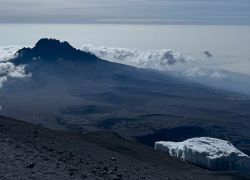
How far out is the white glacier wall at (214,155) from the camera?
78125 millimetres

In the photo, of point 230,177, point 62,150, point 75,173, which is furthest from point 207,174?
point 75,173

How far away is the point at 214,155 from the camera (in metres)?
79.3

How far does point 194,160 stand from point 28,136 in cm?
3910

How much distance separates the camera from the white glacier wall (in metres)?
78.1

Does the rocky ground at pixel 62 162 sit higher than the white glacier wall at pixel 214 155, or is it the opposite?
the rocky ground at pixel 62 162

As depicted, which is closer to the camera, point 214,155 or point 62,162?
point 62,162

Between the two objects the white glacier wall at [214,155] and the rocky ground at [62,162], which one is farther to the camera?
the white glacier wall at [214,155]

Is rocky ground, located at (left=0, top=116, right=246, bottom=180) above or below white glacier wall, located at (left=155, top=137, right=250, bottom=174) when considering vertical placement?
above

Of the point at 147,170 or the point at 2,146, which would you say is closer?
the point at 2,146

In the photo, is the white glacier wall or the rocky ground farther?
the white glacier wall

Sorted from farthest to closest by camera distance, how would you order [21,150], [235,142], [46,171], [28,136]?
[235,142]
[28,136]
[21,150]
[46,171]

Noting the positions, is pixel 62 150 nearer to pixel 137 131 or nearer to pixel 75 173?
pixel 75 173

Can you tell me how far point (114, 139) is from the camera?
7219 centimetres

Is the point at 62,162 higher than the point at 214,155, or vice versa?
the point at 62,162
